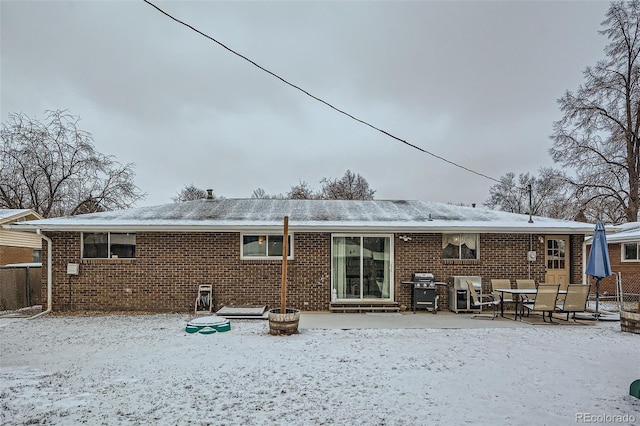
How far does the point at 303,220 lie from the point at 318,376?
5.89 m

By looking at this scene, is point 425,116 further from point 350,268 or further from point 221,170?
point 221,170

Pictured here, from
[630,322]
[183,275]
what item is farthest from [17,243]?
[630,322]

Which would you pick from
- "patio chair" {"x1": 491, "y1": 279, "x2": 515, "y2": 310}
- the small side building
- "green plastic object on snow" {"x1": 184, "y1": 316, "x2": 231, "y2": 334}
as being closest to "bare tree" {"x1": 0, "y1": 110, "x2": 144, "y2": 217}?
the small side building

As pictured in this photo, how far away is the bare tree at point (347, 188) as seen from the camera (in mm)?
37406

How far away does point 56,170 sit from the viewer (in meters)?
22.9

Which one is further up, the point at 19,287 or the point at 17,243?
the point at 17,243

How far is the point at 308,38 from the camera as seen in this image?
11.2m

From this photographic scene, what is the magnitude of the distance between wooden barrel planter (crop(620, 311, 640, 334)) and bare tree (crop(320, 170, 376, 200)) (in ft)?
94.7

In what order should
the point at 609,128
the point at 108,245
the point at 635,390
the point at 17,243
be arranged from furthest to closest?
the point at 609,128 → the point at 17,243 → the point at 108,245 → the point at 635,390

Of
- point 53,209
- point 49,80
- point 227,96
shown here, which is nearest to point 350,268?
point 227,96

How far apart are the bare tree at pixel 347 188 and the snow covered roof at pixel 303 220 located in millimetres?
24061

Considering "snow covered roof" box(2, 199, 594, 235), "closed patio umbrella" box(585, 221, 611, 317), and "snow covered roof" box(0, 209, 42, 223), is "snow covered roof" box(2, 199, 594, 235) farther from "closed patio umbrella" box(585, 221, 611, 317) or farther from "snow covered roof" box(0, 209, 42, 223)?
"snow covered roof" box(0, 209, 42, 223)

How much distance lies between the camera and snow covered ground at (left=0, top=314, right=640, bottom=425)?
4191 millimetres

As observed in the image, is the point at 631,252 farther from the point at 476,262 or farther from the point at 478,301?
the point at 478,301
